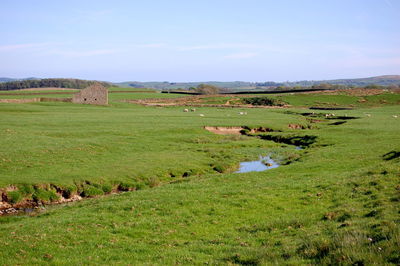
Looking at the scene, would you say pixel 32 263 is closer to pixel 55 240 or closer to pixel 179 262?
pixel 55 240

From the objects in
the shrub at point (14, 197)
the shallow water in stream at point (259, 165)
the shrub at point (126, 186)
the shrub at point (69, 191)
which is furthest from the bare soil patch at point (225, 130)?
the shrub at point (14, 197)

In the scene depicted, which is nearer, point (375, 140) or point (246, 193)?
point (246, 193)

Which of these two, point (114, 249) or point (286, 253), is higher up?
point (286, 253)

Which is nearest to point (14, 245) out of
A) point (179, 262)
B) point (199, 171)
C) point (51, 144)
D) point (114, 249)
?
point (114, 249)

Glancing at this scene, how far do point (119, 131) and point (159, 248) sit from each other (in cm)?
3725

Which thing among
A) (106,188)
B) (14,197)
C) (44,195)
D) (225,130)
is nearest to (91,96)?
(225,130)

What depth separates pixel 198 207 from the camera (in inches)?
781

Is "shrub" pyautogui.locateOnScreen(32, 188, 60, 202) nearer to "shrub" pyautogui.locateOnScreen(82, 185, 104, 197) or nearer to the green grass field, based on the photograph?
the green grass field

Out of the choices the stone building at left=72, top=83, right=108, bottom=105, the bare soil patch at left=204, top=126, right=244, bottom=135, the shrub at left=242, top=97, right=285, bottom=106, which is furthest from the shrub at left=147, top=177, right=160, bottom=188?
the shrub at left=242, top=97, right=285, bottom=106

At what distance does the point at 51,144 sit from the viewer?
3828 cm

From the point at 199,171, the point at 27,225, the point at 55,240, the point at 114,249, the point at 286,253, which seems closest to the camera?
the point at 286,253

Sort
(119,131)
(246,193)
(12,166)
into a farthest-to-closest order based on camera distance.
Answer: (119,131)
(12,166)
(246,193)

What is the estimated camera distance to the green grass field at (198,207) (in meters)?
12.5

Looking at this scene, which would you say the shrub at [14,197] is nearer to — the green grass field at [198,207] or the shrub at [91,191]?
the green grass field at [198,207]
